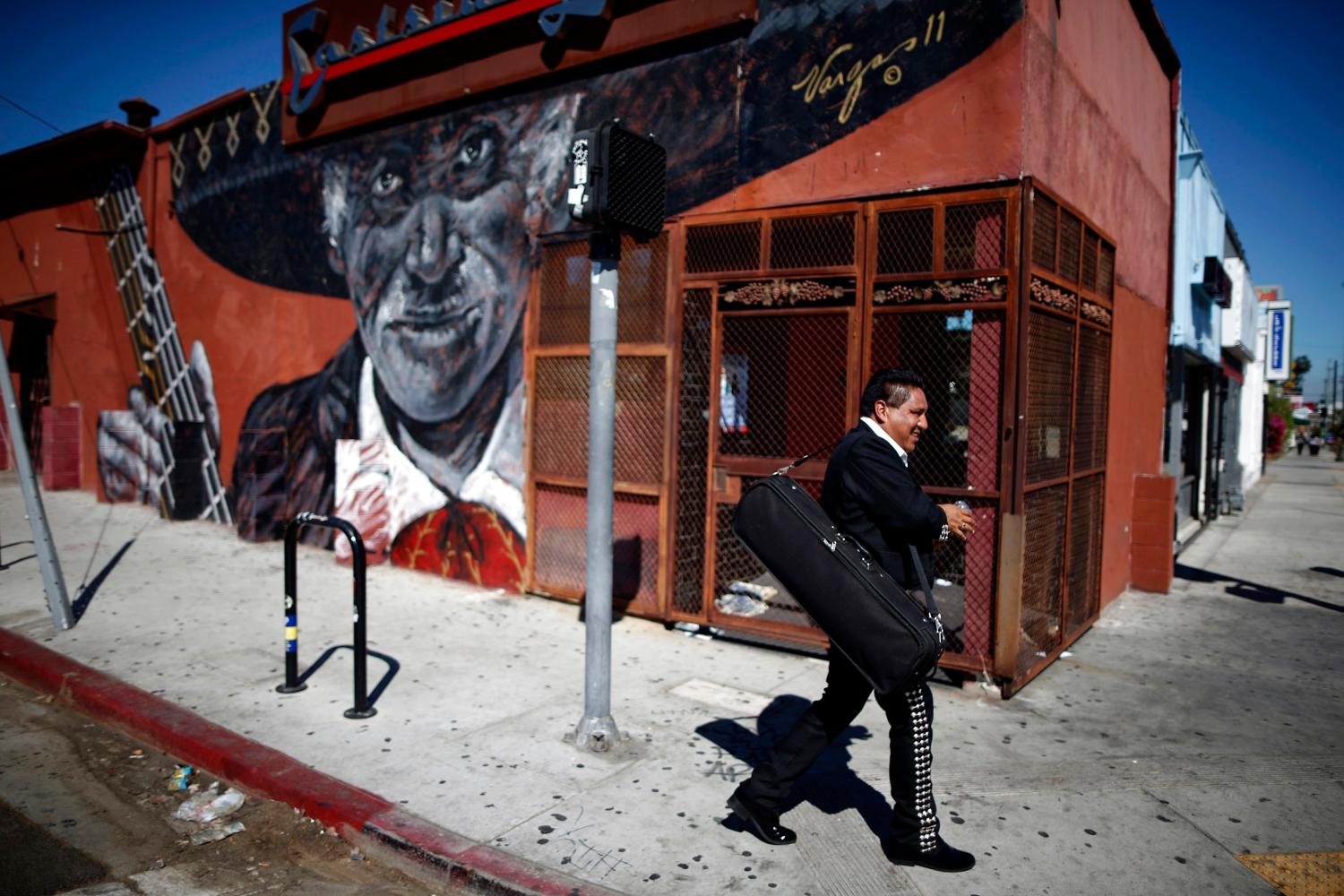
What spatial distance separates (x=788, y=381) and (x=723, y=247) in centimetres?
116

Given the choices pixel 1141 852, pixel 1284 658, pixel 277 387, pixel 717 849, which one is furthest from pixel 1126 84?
pixel 277 387

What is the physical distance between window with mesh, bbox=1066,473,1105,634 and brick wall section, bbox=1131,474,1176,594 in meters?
1.55

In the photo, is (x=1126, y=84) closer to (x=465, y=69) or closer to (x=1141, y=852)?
(x=465, y=69)

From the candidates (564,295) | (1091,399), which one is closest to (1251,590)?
(1091,399)

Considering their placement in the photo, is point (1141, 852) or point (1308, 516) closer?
point (1141, 852)

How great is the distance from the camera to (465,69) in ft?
28.4

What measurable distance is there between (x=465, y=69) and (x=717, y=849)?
7.65m

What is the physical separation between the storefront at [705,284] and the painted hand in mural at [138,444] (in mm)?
814

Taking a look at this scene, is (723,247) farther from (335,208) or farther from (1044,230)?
(335,208)

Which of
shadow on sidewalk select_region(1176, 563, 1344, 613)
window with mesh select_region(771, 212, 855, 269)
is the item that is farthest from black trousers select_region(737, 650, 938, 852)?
shadow on sidewalk select_region(1176, 563, 1344, 613)

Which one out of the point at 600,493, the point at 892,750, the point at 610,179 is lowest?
the point at 892,750

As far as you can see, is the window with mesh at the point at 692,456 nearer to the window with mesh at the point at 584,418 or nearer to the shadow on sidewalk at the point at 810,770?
the window with mesh at the point at 584,418

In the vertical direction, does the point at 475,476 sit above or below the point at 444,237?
below
